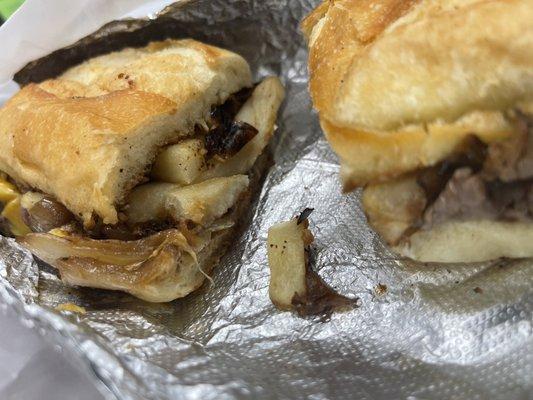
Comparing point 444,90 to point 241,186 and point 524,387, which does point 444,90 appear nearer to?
point 524,387

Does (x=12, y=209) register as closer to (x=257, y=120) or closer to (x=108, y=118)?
(x=108, y=118)

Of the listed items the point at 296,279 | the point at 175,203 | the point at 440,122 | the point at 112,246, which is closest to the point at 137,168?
the point at 175,203

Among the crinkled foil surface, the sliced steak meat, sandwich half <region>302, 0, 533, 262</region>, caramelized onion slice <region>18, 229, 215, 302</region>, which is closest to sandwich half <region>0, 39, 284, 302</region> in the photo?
caramelized onion slice <region>18, 229, 215, 302</region>

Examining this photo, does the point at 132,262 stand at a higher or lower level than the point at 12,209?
lower

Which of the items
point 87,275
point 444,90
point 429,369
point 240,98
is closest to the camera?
point 444,90

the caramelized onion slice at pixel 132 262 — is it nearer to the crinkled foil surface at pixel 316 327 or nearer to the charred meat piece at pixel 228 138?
the crinkled foil surface at pixel 316 327

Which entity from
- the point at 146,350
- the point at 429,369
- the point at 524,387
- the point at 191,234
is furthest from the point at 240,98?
the point at 524,387

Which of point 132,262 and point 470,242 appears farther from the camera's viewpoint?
point 132,262
